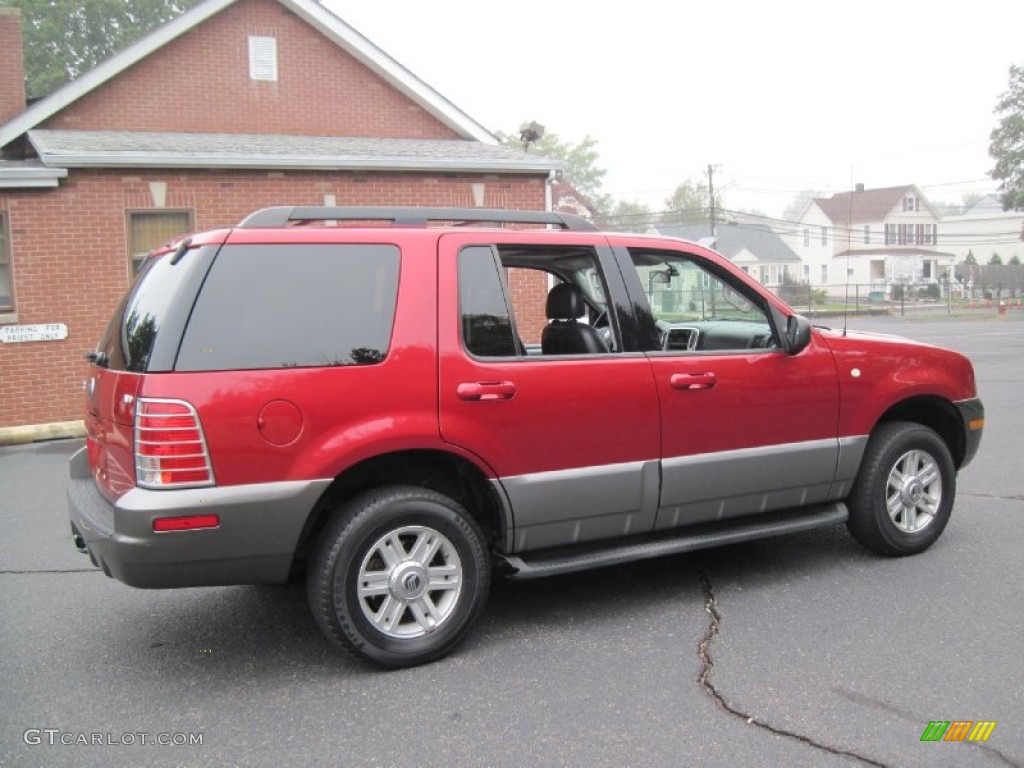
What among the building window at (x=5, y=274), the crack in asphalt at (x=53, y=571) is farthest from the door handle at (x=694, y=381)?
the building window at (x=5, y=274)

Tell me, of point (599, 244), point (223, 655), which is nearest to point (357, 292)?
point (599, 244)

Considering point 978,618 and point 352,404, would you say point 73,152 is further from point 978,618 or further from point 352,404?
point 978,618

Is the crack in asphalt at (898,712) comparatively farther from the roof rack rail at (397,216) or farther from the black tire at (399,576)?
the roof rack rail at (397,216)

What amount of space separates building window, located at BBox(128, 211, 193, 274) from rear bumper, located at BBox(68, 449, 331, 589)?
29.1 ft

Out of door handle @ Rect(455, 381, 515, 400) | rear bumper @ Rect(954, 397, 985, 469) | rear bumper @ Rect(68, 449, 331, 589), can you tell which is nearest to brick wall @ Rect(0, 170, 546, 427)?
rear bumper @ Rect(68, 449, 331, 589)

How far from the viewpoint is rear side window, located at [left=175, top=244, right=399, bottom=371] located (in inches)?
137

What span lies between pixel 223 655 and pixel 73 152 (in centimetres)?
898

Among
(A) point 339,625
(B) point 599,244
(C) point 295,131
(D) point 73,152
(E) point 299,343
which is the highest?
(C) point 295,131

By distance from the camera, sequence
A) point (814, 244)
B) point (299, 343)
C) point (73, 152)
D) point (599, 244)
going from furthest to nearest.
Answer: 1. point (814, 244)
2. point (73, 152)
3. point (599, 244)
4. point (299, 343)

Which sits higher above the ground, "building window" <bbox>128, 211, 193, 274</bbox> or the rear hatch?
"building window" <bbox>128, 211, 193, 274</bbox>

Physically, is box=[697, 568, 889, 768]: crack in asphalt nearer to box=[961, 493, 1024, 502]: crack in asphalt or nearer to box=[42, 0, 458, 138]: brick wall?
box=[961, 493, 1024, 502]: crack in asphalt

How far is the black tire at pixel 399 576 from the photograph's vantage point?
360 cm

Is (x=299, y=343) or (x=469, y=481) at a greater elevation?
(x=299, y=343)

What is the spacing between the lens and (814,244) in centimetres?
7344
